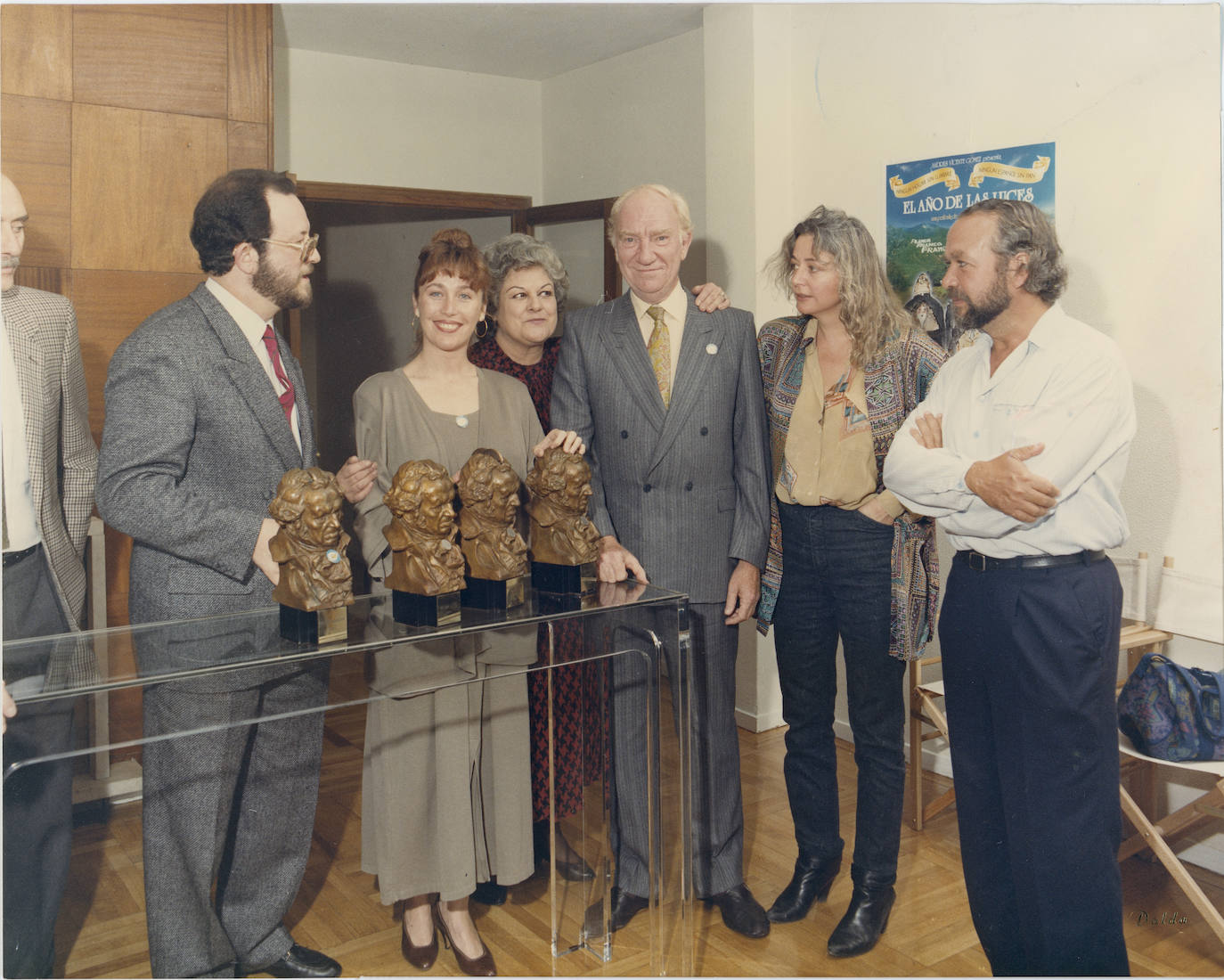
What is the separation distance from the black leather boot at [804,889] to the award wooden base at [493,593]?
1.30m

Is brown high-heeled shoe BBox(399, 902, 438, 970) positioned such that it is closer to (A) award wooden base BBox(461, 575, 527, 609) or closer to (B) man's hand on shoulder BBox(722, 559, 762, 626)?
(A) award wooden base BBox(461, 575, 527, 609)

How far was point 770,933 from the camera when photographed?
280 cm

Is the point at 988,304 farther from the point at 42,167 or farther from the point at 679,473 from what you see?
the point at 42,167

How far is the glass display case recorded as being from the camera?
179 cm

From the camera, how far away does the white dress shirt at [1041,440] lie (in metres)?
2.29

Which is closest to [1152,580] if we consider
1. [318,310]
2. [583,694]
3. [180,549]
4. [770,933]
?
[770,933]

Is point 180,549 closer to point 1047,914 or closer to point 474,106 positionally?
point 1047,914

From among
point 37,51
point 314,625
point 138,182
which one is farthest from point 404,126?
point 314,625

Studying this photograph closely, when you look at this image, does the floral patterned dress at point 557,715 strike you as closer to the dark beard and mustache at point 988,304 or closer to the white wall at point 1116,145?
the dark beard and mustache at point 988,304

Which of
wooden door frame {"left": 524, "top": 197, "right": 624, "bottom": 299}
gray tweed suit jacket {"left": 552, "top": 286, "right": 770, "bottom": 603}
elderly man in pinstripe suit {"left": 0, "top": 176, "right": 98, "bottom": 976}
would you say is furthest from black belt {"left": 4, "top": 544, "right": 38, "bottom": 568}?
wooden door frame {"left": 524, "top": 197, "right": 624, "bottom": 299}

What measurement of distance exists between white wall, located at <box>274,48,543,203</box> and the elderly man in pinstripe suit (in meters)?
2.49

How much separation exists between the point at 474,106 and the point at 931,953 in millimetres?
4526

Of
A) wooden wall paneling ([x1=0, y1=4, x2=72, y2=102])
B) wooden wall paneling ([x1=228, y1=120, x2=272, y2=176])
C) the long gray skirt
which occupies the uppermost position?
wooden wall paneling ([x1=0, y1=4, x2=72, y2=102])

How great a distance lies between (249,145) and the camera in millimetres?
3809
